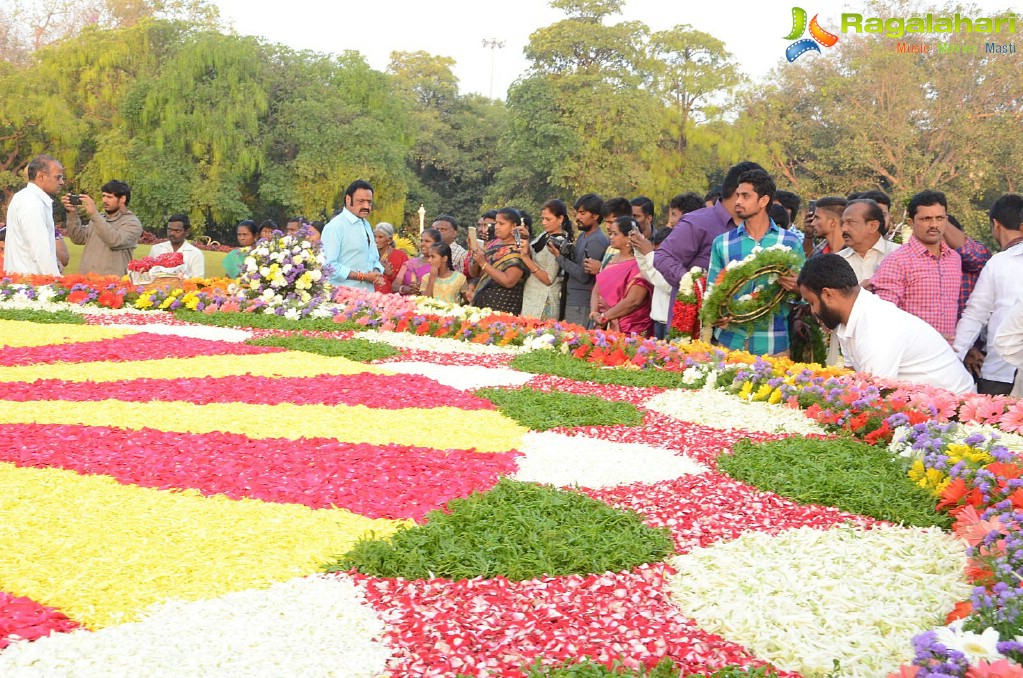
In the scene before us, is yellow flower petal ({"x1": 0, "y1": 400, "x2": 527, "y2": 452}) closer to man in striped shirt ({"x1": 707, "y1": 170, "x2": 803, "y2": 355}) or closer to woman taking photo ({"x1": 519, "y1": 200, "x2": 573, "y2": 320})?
man in striped shirt ({"x1": 707, "y1": 170, "x2": 803, "y2": 355})

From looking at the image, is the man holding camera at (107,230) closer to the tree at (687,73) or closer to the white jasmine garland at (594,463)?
the white jasmine garland at (594,463)

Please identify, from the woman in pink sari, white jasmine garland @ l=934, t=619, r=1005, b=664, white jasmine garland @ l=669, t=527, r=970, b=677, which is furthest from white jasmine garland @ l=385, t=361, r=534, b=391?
white jasmine garland @ l=934, t=619, r=1005, b=664

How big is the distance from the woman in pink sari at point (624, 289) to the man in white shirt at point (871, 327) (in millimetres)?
2915

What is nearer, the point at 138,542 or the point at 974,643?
the point at 974,643

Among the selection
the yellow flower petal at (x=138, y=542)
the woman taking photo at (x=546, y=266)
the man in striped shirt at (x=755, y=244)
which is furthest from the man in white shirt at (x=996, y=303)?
the yellow flower petal at (x=138, y=542)

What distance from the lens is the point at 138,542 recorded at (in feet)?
12.2

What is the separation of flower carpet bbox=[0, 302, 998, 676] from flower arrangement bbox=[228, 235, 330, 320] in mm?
4322

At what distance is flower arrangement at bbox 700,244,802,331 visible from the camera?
6887mm

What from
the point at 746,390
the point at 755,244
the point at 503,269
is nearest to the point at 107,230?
the point at 503,269

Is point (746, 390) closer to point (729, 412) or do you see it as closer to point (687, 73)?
point (729, 412)

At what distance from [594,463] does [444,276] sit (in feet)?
20.3

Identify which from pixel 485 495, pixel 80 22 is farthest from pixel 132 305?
pixel 80 22

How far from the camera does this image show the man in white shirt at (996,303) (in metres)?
6.68

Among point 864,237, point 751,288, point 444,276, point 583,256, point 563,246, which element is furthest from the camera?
point 444,276
